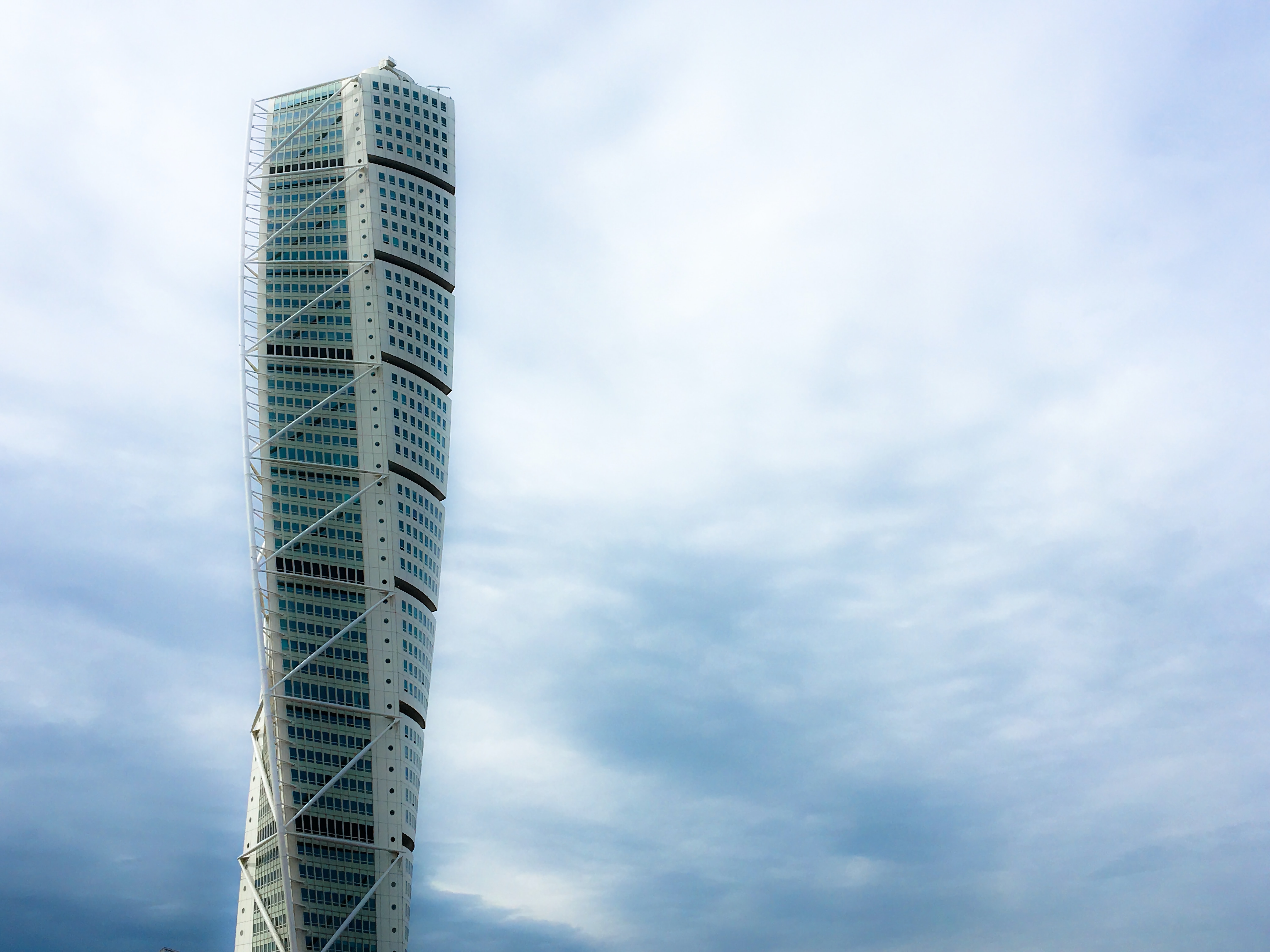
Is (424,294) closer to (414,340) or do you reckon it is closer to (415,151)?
(414,340)

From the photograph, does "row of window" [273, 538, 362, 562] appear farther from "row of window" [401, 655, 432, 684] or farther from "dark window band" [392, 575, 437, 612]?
"row of window" [401, 655, 432, 684]

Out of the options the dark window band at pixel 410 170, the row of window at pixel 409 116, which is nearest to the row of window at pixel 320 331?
the dark window band at pixel 410 170

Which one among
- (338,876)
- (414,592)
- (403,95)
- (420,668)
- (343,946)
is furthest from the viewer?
(403,95)

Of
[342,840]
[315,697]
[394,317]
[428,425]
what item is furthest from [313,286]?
[342,840]

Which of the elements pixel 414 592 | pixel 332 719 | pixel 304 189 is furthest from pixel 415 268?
pixel 332 719

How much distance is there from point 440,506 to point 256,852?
4806 cm

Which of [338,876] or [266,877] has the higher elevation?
[266,877]

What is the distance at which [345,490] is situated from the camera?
156 meters

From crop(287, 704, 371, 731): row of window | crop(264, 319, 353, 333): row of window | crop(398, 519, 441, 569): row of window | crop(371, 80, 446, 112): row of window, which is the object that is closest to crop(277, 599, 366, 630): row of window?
crop(287, 704, 371, 731): row of window

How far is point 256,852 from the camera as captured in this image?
493 feet

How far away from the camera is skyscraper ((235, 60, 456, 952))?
147 meters

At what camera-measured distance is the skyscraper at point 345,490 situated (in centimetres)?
14675

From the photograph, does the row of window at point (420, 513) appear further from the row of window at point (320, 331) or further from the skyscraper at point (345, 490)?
the row of window at point (320, 331)

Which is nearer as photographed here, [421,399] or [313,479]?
[313,479]
